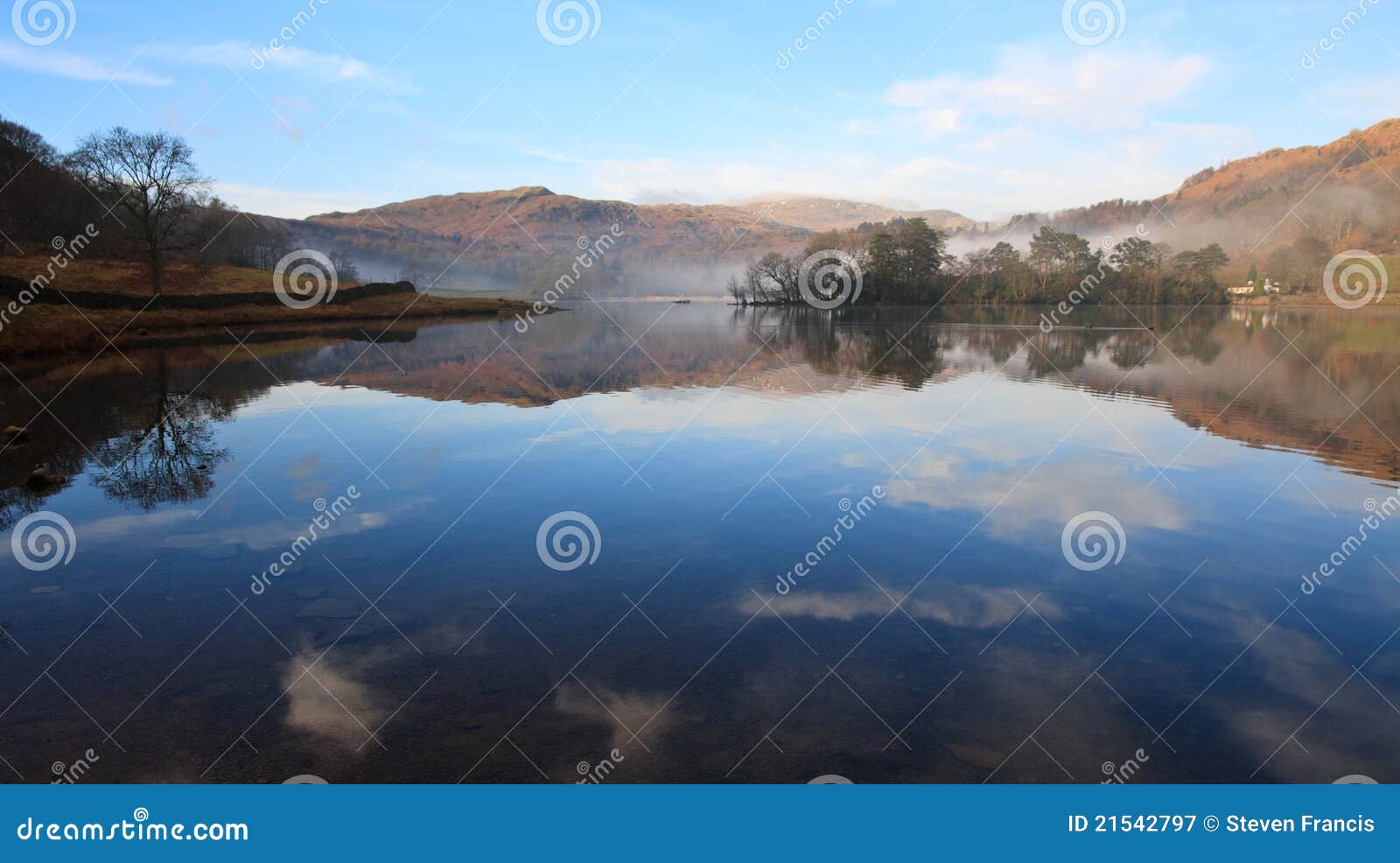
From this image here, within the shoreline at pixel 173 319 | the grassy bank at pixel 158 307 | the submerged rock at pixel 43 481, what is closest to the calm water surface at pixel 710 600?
the submerged rock at pixel 43 481

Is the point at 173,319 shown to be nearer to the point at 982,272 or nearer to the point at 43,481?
the point at 43,481

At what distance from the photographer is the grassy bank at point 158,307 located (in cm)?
4228

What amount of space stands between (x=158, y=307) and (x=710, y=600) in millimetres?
69357

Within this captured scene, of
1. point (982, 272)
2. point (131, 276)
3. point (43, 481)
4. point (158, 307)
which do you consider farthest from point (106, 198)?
point (982, 272)

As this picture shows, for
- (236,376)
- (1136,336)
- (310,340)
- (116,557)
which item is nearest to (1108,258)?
(1136,336)

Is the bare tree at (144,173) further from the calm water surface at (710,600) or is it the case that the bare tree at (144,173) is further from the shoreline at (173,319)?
the calm water surface at (710,600)

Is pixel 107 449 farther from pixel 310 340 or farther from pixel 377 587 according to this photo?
pixel 310 340

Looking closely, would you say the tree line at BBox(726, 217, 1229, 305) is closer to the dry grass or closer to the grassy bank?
the grassy bank

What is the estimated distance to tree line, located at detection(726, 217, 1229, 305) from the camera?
13700 cm

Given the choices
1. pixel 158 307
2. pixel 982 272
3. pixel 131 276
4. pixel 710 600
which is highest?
pixel 982 272

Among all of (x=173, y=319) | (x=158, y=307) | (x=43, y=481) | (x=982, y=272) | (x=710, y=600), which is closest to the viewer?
(x=710, y=600)

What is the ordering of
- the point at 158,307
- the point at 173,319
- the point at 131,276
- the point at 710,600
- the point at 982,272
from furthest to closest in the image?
the point at 982,272 < the point at 131,276 < the point at 158,307 < the point at 173,319 < the point at 710,600

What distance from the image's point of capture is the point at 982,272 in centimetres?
17150

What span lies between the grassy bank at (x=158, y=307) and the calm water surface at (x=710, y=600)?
26.2 meters
